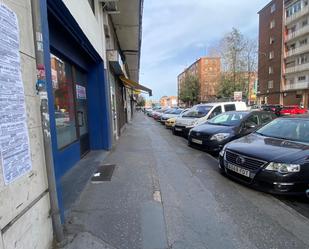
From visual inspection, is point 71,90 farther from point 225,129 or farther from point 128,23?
point 128,23

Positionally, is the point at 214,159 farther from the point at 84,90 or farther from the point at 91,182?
the point at 84,90

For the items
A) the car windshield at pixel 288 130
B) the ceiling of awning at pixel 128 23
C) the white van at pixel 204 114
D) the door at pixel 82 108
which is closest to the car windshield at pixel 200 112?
the white van at pixel 204 114

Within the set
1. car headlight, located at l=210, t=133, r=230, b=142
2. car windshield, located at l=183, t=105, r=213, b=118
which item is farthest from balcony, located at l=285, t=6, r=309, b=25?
car headlight, located at l=210, t=133, r=230, b=142

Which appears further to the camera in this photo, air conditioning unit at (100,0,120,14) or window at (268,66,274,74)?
window at (268,66,274,74)

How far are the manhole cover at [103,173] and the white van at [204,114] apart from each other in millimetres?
6438

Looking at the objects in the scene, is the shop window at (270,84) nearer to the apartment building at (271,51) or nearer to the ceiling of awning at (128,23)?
the apartment building at (271,51)

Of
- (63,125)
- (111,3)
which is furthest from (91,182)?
(111,3)

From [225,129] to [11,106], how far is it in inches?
268

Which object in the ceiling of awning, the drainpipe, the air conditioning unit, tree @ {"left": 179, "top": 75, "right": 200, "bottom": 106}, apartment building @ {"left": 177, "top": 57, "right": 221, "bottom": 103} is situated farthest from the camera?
tree @ {"left": 179, "top": 75, "right": 200, "bottom": 106}

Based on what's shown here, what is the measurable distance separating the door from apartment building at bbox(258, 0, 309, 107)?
4003cm

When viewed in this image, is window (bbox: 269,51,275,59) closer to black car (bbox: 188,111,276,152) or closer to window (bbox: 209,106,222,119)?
window (bbox: 209,106,222,119)

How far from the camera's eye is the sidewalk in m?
2.93

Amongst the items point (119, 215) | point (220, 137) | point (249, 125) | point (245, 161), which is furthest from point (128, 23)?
point (119, 215)

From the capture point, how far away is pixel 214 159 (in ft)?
23.8
